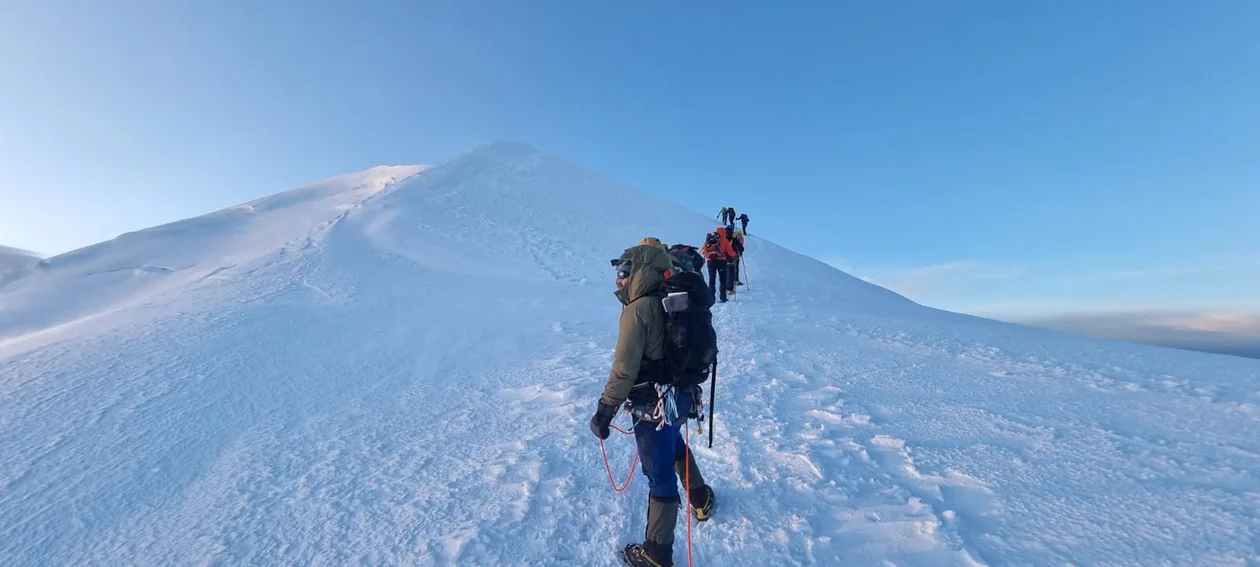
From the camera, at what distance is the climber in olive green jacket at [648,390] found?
3613mm

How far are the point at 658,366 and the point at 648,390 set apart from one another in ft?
0.60

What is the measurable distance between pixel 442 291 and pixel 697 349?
10.3m

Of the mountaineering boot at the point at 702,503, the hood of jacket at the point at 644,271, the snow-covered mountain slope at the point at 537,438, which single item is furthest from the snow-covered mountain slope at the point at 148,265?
the mountaineering boot at the point at 702,503

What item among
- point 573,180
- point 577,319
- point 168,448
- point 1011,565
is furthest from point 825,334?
point 573,180

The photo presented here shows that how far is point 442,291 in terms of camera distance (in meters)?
12.7

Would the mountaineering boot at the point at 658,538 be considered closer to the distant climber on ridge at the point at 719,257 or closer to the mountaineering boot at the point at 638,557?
the mountaineering boot at the point at 638,557

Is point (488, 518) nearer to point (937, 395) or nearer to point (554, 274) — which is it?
point (937, 395)

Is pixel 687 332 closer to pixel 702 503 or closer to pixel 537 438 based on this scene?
pixel 702 503

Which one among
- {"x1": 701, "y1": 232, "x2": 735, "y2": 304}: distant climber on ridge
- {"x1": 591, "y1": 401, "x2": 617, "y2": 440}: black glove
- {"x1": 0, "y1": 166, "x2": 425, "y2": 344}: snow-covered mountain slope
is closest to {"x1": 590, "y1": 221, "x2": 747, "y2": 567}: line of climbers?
{"x1": 591, "y1": 401, "x2": 617, "y2": 440}: black glove

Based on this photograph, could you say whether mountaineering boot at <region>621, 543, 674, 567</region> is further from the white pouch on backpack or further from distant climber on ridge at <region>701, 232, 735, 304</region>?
distant climber on ridge at <region>701, 232, 735, 304</region>

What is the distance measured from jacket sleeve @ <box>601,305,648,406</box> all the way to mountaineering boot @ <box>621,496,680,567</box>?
813 mm

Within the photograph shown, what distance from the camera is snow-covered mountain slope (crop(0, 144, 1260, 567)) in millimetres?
4012

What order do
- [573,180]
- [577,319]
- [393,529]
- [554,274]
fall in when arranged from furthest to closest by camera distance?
[573,180], [554,274], [577,319], [393,529]

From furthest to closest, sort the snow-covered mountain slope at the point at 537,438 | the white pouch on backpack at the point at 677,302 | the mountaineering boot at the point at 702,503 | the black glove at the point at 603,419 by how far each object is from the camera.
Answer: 1. the mountaineering boot at the point at 702,503
2. the snow-covered mountain slope at the point at 537,438
3. the black glove at the point at 603,419
4. the white pouch on backpack at the point at 677,302
